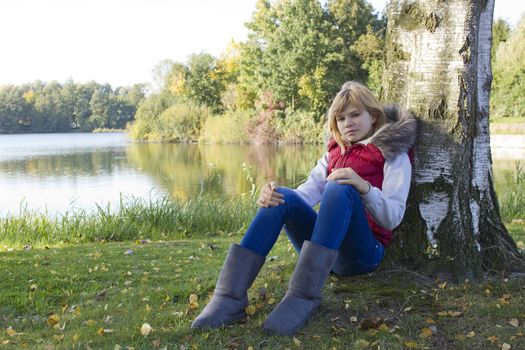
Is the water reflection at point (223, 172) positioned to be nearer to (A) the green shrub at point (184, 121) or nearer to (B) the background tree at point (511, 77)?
(B) the background tree at point (511, 77)

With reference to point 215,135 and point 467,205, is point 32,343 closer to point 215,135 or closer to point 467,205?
point 467,205

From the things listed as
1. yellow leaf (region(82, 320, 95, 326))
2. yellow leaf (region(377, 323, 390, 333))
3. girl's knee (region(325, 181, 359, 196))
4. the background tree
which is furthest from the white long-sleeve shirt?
the background tree

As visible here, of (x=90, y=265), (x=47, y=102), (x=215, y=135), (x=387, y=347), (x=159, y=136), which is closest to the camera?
(x=387, y=347)

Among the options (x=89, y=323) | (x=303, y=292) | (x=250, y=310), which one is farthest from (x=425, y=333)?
(x=89, y=323)

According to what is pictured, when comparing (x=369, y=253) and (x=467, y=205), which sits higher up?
(x=467, y=205)

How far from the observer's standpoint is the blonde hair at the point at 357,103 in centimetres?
308

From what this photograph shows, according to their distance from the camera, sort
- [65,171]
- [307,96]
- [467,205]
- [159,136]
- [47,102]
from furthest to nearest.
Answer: [47,102]
[159,136]
[307,96]
[65,171]
[467,205]

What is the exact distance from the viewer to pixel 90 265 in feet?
14.7

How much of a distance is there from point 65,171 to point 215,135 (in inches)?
659

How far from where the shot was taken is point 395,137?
2.95 metres

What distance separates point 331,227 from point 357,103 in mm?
842

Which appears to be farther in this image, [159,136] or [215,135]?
[159,136]

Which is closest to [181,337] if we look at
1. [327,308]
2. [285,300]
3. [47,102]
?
[285,300]

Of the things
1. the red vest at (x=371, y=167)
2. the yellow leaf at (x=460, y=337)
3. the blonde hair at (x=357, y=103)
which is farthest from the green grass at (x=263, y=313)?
the blonde hair at (x=357, y=103)
